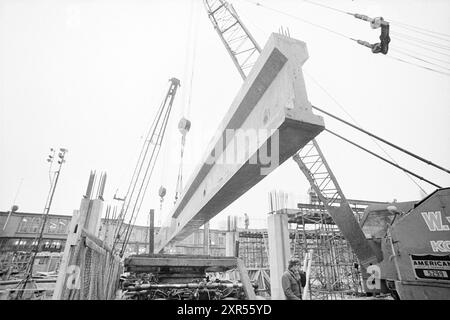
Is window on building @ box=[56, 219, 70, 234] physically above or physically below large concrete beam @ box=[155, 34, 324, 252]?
above

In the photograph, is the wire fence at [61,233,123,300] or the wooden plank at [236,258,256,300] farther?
the wooden plank at [236,258,256,300]

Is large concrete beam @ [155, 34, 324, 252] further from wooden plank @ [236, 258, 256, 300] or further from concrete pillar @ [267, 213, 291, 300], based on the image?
concrete pillar @ [267, 213, 291, 300]

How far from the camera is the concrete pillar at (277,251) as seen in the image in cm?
1178

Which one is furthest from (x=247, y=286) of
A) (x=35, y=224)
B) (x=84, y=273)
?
(x=35, y=224)

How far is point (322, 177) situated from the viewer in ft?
42.9

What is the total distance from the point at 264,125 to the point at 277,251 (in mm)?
11097

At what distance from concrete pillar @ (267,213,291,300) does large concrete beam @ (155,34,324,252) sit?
9.34m

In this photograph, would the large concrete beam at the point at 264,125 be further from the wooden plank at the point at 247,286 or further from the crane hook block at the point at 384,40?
the crane hook block at the point at 384,40

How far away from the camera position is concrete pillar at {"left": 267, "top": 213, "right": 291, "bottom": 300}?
11.8 m

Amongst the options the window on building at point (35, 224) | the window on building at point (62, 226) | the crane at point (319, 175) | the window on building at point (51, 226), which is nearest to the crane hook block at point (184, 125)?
the crane at point (319, 175)

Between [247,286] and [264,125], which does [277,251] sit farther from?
[264,125]

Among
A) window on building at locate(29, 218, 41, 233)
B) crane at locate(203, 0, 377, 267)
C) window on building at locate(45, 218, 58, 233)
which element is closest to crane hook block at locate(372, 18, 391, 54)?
crane at locate(203, 0, 377, 267)
